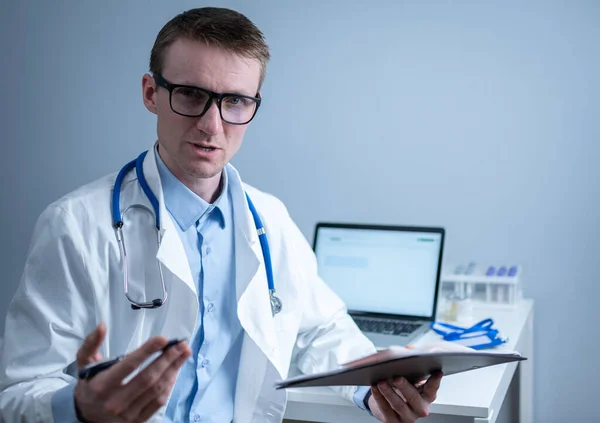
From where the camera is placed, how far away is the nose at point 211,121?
1260 millimetres

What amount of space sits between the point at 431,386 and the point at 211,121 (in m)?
0.62

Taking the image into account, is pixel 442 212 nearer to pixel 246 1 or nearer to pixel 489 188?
pixel 489 188

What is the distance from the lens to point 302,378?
1035 mm

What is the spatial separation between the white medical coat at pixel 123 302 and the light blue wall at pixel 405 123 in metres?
1.19

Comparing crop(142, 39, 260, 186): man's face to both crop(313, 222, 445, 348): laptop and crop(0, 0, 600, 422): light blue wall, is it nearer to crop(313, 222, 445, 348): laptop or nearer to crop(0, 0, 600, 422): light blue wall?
crop(313, 222, 445, 348): laptop

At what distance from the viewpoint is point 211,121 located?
1.26 m

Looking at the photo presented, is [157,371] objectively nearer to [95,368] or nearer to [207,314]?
[95,368]

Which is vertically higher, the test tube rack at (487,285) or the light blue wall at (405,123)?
the light blue wall at (405,123)

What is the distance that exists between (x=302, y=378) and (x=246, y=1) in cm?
207

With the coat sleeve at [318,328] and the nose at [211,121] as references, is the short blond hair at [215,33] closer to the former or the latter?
the nose at [211,121]

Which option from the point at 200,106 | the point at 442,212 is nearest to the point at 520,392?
the point at 442,212

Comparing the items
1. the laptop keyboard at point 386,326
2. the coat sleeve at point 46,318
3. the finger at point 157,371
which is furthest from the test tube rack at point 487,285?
the finger at point 157,371

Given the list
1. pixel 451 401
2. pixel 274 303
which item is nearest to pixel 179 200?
pixel 274 303

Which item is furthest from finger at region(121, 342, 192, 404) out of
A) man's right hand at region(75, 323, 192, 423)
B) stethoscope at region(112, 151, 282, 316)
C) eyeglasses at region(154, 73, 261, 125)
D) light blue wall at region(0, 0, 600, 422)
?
light blue wall at region(0, 0, 600, 422)
